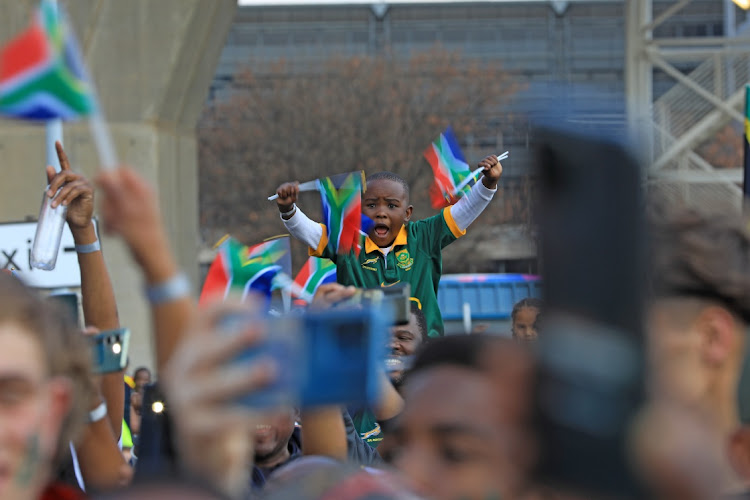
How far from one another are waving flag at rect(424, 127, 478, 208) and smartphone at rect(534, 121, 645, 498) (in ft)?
16.6

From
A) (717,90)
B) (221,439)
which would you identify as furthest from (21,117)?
(717,90)

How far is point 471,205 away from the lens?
6141mm

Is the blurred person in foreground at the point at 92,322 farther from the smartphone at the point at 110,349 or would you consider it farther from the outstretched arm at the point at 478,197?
the outstretched arm at the point at 478,197

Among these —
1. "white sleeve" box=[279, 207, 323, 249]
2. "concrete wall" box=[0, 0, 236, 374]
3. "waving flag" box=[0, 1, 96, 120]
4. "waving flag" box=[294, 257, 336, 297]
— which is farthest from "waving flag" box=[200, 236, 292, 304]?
"concrete wall" box=[0, 0, 236, 374]

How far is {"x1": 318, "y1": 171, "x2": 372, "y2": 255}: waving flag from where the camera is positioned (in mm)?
4531

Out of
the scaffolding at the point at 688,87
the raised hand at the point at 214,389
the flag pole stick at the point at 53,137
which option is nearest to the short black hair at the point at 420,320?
the flag pole stick at the point at 53,137

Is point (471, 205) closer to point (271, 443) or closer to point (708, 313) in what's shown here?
point (271, 443)

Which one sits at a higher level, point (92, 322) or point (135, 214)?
point (135, 214)

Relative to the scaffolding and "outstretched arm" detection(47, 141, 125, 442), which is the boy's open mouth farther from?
the scaffolding

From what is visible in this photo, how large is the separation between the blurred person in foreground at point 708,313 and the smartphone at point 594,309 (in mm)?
628

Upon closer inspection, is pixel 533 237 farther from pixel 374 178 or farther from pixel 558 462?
pixel 374 178

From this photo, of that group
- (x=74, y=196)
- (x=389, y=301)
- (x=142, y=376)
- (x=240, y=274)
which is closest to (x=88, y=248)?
(x=74, y=196)

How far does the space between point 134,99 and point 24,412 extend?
9040mm

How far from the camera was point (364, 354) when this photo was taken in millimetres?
1575
